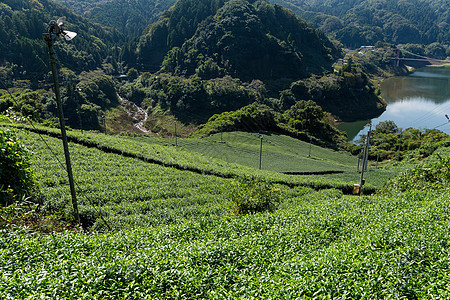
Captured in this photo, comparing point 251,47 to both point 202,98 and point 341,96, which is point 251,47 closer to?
point 202,98

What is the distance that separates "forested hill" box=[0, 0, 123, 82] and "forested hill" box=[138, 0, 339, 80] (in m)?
30.2

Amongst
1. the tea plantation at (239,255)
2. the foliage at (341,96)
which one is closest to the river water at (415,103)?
the foliage at (341,96)

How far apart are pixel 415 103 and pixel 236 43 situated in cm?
9511

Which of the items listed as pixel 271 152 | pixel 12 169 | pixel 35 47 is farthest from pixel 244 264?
pixel 35 47

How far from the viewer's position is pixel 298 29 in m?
171

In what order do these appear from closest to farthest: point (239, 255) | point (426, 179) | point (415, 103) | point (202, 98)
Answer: point (239, 255) < point (426, 179) < point (202, 98) < point (415, 103)

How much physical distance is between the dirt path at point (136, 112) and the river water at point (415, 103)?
269 feet

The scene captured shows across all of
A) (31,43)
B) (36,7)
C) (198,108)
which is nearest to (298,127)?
(198,108)

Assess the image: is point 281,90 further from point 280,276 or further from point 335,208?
point 280,276

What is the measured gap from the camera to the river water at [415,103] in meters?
108

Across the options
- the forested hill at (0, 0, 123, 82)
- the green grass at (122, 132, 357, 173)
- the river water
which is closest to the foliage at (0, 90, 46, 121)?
the green grass at (122, 132, 357, 173)

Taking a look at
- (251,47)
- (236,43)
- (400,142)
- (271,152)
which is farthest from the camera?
(251,47)

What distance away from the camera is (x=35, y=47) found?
122625 mm

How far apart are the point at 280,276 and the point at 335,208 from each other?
1120 centimetres
